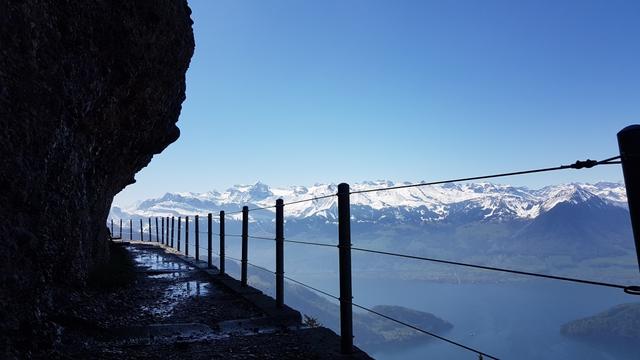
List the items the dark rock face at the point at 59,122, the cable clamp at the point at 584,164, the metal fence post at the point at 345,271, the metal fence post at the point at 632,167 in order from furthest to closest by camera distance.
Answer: the metal fence post at the point at 345,271 < the dark rock face at the point at 59,122 < the cable clamp at the point at 584,164 < the metal fence post at the point at 632,167

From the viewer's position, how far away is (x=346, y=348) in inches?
201

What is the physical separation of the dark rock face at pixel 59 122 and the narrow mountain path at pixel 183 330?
50 centimetres

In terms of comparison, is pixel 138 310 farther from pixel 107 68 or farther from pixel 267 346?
pixel 107 68

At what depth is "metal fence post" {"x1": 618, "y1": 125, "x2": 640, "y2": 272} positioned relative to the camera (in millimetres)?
2355

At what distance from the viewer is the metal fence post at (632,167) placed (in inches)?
92.7

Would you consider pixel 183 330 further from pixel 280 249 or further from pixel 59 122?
pixel 59 122

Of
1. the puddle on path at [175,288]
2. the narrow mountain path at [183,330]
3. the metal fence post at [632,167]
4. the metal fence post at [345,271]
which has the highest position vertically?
the metal fence post at [632,167]

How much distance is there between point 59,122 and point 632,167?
19.4ft

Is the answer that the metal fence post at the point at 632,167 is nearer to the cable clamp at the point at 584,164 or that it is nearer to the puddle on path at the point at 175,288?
the cable clamp at the point at 584,164

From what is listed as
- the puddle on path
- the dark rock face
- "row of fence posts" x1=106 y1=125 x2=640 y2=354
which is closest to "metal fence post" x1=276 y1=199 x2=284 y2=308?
"row of fence posts" x1=106 y1=125 x2=640 y2=354

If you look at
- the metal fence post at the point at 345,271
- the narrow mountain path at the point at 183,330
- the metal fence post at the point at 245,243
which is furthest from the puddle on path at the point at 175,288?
the metal fence post at the point at 345,271

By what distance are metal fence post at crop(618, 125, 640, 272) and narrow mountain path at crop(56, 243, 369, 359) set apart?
3.39 m

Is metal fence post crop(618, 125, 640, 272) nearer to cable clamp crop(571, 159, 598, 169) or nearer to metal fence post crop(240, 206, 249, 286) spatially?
cable clamp crop(571, 159, 598, 169)

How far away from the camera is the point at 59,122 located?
5.54 meters
